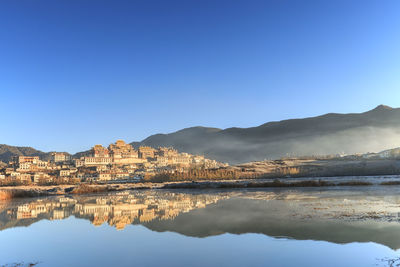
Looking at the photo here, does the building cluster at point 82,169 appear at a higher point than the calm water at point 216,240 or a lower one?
higher

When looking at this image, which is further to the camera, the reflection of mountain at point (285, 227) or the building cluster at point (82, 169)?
the building cluster at point (82, 169)

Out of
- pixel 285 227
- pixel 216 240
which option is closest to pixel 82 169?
pixel 285 227

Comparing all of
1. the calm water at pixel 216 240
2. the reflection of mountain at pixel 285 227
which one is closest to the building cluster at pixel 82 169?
the calm water at pixel 216 240

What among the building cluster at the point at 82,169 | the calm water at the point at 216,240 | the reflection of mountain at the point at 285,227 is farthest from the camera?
the building cluster at the point at 82,169

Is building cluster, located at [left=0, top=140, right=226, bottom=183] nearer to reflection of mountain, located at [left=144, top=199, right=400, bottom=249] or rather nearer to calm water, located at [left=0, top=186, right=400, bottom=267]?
calm water, located at [left=0, top=186, right=400, bottom=267]

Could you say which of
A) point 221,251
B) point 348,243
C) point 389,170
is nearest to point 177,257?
point 221,251

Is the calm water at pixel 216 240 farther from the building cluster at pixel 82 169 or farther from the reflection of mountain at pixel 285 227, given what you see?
the building cluster at pixel 82 169

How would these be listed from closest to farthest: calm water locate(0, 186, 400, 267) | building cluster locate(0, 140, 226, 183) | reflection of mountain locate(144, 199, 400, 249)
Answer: calm water locate(0, 186, 400, 267) < reflection of mountain locate(144, 199, 400, 249) < building cluster locate(0, 140, 226, 183)

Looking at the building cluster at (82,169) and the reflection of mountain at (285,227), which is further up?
the building cluster at (82,169)

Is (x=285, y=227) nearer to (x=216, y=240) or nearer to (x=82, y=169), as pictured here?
(x=216, y=240)

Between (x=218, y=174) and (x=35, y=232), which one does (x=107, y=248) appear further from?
(x=218, y=174)

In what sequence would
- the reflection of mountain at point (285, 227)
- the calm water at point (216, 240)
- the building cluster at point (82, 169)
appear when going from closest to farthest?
the calm water at point (216, 240) < the reflection of mountain at point (285, 227) < the building cluster at point (82, 169)

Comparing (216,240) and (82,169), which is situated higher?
(82,169)

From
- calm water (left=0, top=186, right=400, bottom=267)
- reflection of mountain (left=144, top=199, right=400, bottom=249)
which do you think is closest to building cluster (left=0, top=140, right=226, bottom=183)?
calm water (left=0, top=186, right=400, bottom=267)
